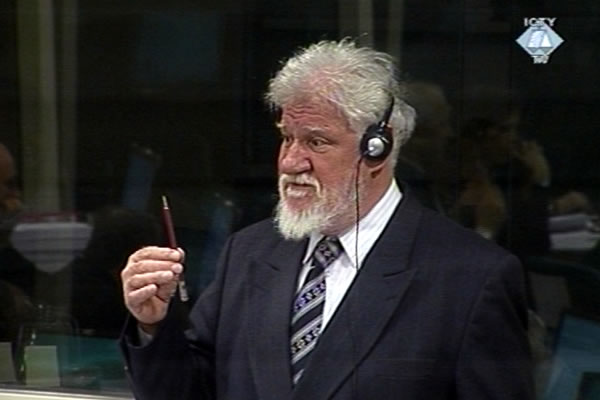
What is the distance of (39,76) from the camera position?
4.12 metres

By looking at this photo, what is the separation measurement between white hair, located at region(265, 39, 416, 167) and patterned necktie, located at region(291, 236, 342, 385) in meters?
0.22

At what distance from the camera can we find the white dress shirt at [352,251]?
2971 millimetres

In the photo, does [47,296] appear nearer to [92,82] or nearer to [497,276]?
[92,82]

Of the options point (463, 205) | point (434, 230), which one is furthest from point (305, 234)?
point (463, 205)

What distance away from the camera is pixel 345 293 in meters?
2.97

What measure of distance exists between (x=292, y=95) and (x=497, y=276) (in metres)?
0.53

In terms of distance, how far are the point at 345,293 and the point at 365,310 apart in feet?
0.26

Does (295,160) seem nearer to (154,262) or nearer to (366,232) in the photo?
(366,232)

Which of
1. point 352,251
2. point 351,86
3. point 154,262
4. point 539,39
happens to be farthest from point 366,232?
point 539,39

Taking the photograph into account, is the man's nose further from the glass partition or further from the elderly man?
the glass partition

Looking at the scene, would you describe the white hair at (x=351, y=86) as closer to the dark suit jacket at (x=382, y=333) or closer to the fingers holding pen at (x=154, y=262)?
the dark suit jacket at (x=382, y=333)

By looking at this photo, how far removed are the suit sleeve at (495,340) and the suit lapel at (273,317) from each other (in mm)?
342

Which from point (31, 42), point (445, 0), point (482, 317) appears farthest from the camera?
point (31, 42)

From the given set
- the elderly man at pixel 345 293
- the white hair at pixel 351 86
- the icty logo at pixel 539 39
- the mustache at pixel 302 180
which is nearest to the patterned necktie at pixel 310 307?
the elderly man at pixel 345 293
